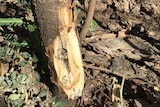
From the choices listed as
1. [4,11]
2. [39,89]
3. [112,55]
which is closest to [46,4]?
[39,89]

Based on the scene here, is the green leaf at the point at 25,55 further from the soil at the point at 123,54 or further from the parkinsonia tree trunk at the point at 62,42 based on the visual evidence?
the soil at the point at 123,54

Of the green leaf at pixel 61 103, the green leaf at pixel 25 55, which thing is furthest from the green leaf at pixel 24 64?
the green leaf at pixel 61 103

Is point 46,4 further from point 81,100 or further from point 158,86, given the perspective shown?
point 158,86

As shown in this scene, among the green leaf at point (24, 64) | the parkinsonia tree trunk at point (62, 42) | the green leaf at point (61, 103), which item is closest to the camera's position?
the parkinsonia tree trunk at point (62, 42)

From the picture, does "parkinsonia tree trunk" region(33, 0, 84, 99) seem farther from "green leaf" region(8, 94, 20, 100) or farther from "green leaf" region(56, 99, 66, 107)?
"green leaf" region(8, 94, 20, 100)

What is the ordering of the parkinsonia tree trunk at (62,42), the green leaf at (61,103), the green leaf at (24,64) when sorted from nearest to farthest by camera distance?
the parkinsonia tree trunk at (62,42)
the green leaf at (61,103)
the green leaf at (24,64)

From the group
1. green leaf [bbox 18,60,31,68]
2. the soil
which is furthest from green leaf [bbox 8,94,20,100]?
the soil

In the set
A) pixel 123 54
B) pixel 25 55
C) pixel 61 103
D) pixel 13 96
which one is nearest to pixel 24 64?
pixel 25 55
